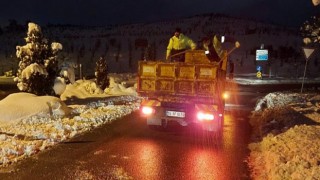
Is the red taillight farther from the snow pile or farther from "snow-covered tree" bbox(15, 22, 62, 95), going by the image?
"snow-covered tree" bbox(15, 22, 62, 95)

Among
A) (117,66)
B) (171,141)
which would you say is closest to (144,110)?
(171,141)

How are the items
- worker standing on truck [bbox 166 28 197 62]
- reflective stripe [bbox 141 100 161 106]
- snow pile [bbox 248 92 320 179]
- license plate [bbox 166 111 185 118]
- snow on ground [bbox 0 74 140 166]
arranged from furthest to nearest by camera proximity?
worker standing on truck [bbox 166 28 197 62] < reflective stripe [bbox 141 100 161 106] < license plate [bbox 166 111 185 118] < snow on ground [bbox 0 74 140 166] < snow pile [bbox 248 92 320 179]

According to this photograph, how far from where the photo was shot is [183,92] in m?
10.6

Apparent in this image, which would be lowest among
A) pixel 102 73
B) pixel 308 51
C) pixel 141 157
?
pixel 141 157

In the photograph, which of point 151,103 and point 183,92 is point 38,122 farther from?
point 183,92

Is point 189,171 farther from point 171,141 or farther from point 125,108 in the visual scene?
point 125,108

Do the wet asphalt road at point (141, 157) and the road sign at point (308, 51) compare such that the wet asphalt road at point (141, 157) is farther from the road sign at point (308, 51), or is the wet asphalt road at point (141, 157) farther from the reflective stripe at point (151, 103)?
the road sign at point (308, 51)

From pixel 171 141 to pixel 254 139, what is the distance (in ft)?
7.92

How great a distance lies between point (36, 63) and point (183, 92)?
31.3ft

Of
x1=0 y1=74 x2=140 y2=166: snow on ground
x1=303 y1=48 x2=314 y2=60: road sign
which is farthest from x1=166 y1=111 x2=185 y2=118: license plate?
x1=303 y1=48 x2=314 y2=60: road sign

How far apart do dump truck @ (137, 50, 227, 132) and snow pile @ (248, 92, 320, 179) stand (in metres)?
1.61

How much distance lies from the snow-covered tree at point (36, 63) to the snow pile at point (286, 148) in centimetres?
1026

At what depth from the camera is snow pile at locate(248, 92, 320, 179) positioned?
6730 millimetres

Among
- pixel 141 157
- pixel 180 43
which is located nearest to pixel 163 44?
pixel 180 43
